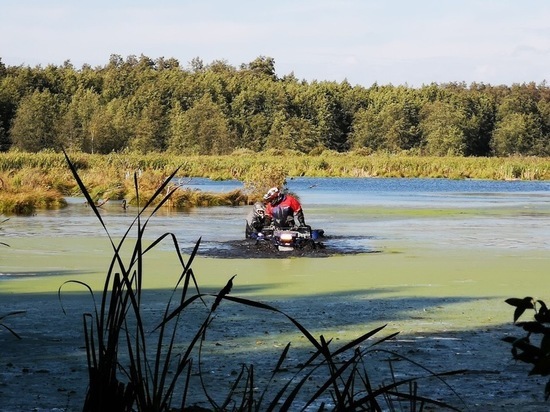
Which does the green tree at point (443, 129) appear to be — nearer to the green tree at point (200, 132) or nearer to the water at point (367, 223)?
the green tree at point (200, 132)

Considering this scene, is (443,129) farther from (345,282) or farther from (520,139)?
(345,282)

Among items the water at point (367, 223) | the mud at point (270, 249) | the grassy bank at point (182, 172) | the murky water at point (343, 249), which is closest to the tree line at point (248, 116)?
the grassy bank at point (182, 172)

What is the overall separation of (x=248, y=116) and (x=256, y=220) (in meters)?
62.7

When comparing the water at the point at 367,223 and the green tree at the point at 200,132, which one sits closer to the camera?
the water at the point at 367,223

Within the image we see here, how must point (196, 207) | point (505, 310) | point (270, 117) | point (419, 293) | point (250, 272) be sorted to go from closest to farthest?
1. point (505, 310)
2. point (419, 293)
3. point (250, 272)
4. point (196, 207)
5. point (270, 117)

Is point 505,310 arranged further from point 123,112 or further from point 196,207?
point 123,112

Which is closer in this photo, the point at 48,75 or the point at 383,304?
the point at 383,304

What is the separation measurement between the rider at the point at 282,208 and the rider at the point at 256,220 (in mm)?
245

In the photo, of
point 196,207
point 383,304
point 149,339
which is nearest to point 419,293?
point 383,304

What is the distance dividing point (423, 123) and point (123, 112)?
19.9m

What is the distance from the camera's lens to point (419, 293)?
8.03 metres

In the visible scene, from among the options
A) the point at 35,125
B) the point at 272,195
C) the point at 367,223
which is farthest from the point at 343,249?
the point at 35,125

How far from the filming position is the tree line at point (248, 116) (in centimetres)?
6444

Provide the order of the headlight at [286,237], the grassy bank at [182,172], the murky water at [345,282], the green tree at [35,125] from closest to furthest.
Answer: the murky water at [345,282], the headlight at [286,237], the grassy bank at [182,172], the green tree at [35,125]
